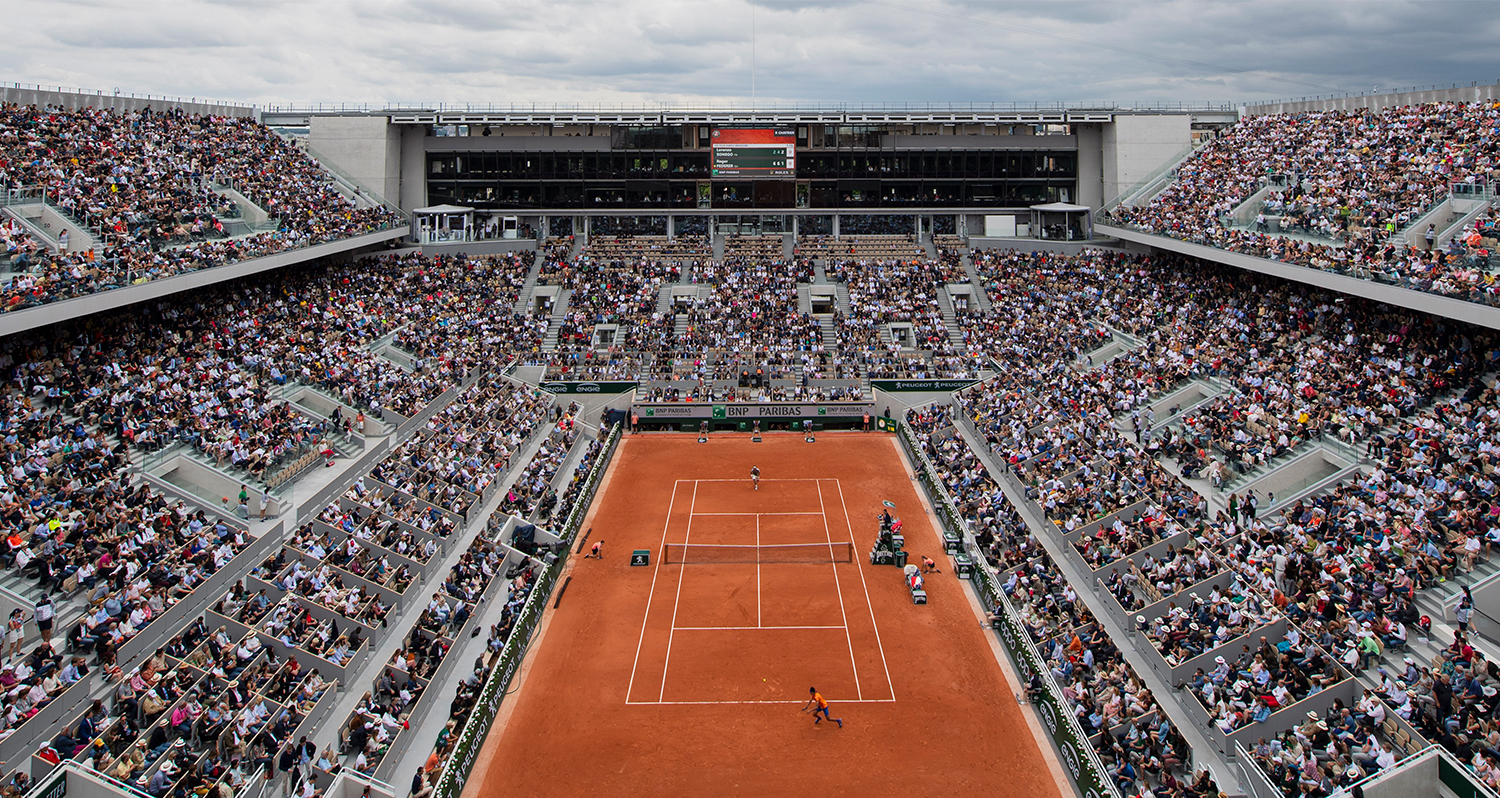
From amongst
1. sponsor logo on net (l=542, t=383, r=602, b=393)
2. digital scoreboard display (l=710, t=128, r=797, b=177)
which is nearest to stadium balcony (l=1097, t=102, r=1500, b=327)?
digital scoreboard display (l=710, t=128, r=797, b=177)

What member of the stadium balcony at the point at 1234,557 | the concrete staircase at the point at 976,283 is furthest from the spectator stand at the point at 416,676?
the concrete staircase at the point at 976,283

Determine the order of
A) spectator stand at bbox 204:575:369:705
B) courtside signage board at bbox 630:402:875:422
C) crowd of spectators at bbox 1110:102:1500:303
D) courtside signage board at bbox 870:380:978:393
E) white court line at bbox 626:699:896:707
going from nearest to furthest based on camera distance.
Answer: spectator stand at bbox 204:575:369:705
white court line at bbox 626:699:896:707
crowd of spectators at bbox 1110:102:1500:303
courtside signage board at bbox 630:402:875:422
courtside signage board at bbox 870:380:978:393

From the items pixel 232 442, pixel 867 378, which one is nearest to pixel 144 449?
pixel 232 442

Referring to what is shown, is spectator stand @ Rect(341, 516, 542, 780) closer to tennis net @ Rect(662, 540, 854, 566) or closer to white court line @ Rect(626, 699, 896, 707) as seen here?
white court line @ Rect(626, 699, 896, 707)

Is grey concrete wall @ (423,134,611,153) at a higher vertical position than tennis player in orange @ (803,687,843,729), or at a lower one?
higher

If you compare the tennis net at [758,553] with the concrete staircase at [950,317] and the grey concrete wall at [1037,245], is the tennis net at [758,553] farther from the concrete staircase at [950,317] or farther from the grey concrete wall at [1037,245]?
the grey concrete wall at [1037,245]

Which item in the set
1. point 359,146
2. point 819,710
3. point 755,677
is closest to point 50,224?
point 359,146

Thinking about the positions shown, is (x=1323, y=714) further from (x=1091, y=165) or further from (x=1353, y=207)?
(x=1091, y=165)
